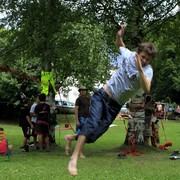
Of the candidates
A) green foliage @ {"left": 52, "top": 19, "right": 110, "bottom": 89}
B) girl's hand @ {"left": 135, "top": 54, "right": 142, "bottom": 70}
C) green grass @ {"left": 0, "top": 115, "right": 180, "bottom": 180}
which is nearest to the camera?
girl's hand @ {"left": 135, "top": 54, "right": 142, "bottom": 70}

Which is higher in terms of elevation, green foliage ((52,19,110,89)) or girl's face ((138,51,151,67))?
green foliage ((52,19,110,89))

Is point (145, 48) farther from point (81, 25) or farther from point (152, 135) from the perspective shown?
point (152, 135)

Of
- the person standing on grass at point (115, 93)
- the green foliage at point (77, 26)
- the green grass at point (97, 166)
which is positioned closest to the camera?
the person standing on grass at point (115, 93)

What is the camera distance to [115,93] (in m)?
5.29

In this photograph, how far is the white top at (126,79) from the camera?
517 cm

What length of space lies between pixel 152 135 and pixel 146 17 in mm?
4083

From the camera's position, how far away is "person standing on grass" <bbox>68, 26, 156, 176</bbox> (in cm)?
508

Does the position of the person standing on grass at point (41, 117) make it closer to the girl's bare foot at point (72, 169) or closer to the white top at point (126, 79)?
the white top at point (126, 79)

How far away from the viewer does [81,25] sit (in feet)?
39.2

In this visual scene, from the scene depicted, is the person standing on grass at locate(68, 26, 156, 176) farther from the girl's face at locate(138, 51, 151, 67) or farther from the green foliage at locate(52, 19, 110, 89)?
the green foliage at locate(52, 19, 110, 89)

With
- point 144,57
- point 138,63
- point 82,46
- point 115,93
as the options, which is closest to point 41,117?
point 82,46

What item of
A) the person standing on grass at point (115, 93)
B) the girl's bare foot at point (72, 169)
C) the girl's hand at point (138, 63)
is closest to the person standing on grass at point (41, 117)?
the person standing on grass at point (115, 93)

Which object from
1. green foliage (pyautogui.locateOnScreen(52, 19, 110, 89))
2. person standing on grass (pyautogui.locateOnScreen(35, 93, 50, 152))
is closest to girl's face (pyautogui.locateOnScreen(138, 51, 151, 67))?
green foliage (pyautogui.locateOnScreen(52, 19, 110, 89))

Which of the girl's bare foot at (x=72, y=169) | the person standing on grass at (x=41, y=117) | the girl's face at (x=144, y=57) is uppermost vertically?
the girl's face at (x=144, y=57)
